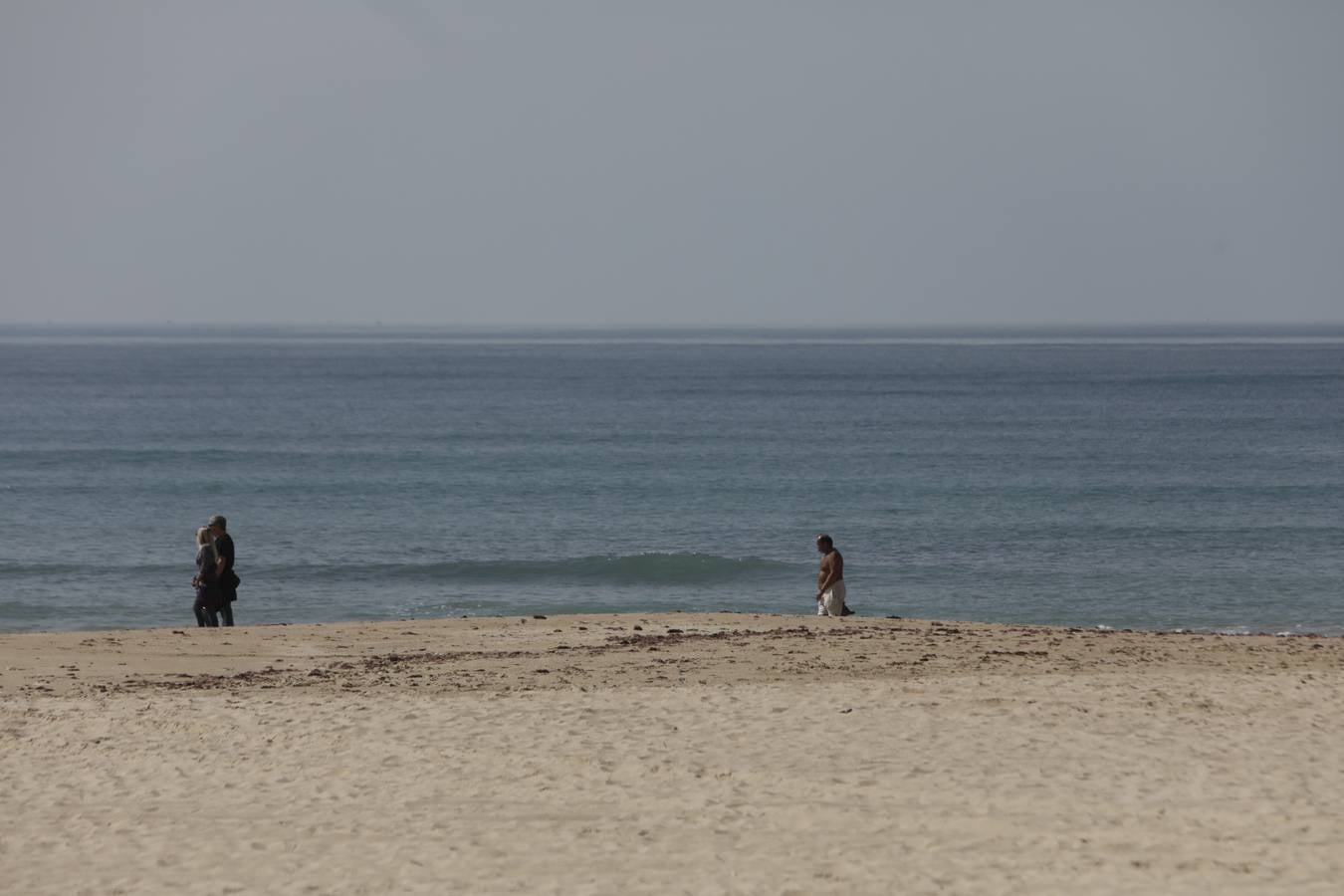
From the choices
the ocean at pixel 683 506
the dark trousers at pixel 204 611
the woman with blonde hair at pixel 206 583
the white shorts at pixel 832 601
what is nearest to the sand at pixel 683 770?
the woman with blonde hair at pixel 206 583

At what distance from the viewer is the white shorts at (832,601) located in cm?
2077

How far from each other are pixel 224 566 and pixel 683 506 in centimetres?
2125

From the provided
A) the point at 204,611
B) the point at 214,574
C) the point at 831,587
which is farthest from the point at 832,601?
the point at 204,611

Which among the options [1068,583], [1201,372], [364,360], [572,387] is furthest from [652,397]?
[364,360]

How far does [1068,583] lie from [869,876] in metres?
19.3

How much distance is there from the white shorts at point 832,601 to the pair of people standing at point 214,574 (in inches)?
303

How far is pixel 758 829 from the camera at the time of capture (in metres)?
10.7

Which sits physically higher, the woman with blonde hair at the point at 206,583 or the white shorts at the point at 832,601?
the woman with blonde hair at the point at 206,583

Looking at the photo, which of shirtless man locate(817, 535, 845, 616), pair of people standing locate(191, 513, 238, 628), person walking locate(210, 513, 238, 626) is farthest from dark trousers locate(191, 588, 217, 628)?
shirtless man locate(817, 535, 845, 616)

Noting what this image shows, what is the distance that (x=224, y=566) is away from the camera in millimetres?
19641

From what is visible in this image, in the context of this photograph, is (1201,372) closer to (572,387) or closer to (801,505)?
(572,387)

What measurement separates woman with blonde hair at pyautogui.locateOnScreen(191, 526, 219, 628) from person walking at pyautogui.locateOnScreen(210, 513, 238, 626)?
0.17 ft

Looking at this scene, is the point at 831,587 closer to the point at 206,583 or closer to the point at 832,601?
the point at 832,601

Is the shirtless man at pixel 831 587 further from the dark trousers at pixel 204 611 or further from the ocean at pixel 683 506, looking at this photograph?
the dark trousers at pixel 204 611
